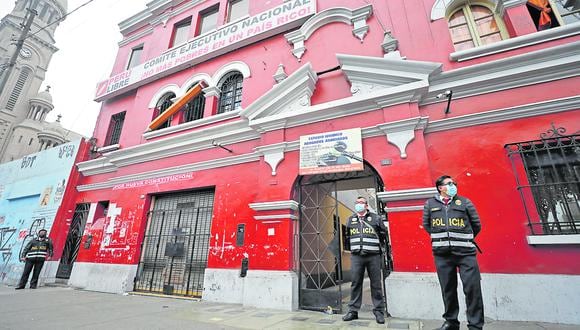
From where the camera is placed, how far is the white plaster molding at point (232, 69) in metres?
8.44

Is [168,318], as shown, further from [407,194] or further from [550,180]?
[550,180]

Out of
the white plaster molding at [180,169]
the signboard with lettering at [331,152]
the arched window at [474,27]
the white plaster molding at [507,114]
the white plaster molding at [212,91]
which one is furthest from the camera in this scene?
the white plaster molding at [212,91]

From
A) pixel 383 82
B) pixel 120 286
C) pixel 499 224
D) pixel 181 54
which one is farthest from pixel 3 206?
pixel 499 224

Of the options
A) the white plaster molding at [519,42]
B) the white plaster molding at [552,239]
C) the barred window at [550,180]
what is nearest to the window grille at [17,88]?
the white plaster molding at [519,42]

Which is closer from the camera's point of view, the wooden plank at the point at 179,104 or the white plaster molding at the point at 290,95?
the white plaster molding at the point at 290,95

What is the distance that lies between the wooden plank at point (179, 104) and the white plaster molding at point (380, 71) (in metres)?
5.06

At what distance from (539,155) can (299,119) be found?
4639 millimetres

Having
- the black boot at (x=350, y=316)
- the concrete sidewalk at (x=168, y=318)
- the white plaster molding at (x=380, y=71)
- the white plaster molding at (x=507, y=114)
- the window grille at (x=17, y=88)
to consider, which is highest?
the window grille at (x=17, y=88)

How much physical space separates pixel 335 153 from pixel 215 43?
21.2 feet

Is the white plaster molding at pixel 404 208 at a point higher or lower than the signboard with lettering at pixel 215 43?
lower

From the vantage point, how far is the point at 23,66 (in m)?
32.5

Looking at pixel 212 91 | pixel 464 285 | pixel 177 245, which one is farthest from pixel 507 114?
pixel 177 245

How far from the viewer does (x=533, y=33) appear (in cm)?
521

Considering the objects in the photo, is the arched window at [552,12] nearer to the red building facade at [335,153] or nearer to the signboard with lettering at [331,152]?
the red building facade at [335,153]
